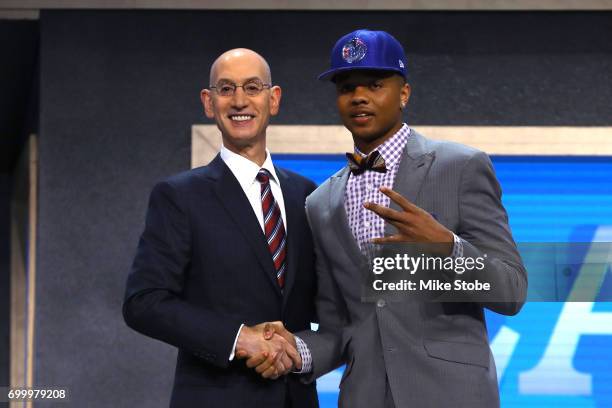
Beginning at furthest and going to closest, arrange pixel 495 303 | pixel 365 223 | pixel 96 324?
1. pixel 96 324
2. pixel 365 223
3. pixel 495 303

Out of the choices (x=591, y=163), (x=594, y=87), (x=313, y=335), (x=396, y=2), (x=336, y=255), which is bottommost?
(x=313, y=335)

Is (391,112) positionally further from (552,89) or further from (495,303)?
(552,89)

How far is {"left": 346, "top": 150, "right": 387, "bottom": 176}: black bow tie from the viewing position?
10.6 ft

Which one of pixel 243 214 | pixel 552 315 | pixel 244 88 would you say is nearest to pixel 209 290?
pixel 243 214

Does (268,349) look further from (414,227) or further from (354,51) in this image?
(354,51)

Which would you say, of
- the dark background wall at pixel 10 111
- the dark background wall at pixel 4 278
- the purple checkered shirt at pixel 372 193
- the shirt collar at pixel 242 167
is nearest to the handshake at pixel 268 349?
the purple checkered shirt at pixel 372 193

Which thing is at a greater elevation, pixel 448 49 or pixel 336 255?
pixel 448 49

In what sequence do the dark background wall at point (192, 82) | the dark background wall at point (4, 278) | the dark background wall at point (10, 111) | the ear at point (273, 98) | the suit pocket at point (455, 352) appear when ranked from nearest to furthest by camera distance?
the suit pocket at point (455, 352)
the ear at point (273, 98)
the dark background wall at point (192, 82)
the dark background wall at point (10, 111)
the dark background wall at point (4, 278)

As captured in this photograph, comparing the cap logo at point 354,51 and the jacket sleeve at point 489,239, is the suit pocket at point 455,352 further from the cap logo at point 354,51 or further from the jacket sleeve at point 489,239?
the cap logo at point 354,51

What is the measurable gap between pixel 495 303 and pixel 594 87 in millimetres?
3341

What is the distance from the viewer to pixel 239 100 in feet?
11.4

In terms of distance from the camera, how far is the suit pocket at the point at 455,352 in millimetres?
3051

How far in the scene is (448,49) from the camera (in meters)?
6.00

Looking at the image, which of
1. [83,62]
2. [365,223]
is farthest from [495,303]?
[83,62]
